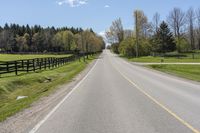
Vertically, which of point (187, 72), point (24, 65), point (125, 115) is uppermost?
point (24, 65)

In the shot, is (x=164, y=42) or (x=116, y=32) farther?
(x=116, y=32)

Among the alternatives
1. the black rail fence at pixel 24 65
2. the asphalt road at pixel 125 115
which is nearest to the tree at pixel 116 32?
the black rail fence at pixel 24 65

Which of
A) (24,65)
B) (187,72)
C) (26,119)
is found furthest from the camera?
(187,72)

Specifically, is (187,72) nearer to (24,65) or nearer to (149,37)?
(24,65)

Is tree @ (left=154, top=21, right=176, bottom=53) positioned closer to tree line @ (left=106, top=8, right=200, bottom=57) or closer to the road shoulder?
tree line @ (left=106, top=8, right=200, bottom=57)

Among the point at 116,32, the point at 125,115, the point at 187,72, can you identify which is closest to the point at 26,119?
the point at 125,115

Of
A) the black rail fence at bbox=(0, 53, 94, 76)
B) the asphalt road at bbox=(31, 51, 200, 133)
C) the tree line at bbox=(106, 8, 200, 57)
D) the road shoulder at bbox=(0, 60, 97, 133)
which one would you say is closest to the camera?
the asphalt road at bbox=(31, 51, 200, 133)

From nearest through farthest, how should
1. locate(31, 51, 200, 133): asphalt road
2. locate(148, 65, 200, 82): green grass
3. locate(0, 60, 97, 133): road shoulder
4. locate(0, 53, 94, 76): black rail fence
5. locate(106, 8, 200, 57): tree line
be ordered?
locate(31, 51, 200, 133): asphalt road, locate(0, 60, 97, 133): road shoulder, locate(0, 53, 94, 76): black rail fence, locate(148, 65, 200, 82): green grass, locate(106, 8, 200, 57): tree line

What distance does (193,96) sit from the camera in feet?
53.6

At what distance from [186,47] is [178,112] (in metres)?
122

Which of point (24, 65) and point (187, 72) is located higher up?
point (24, 65)

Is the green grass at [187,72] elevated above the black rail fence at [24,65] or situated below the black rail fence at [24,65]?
below

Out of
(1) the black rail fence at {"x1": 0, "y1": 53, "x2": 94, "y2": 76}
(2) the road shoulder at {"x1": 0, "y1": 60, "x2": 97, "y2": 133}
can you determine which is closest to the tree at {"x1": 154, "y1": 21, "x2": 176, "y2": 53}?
(1) the black rail fence at {"x1": 0, "y1": 53, "x2": 94, "y2": 76}

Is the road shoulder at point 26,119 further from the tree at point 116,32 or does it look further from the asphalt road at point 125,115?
the tree at point 116,32
